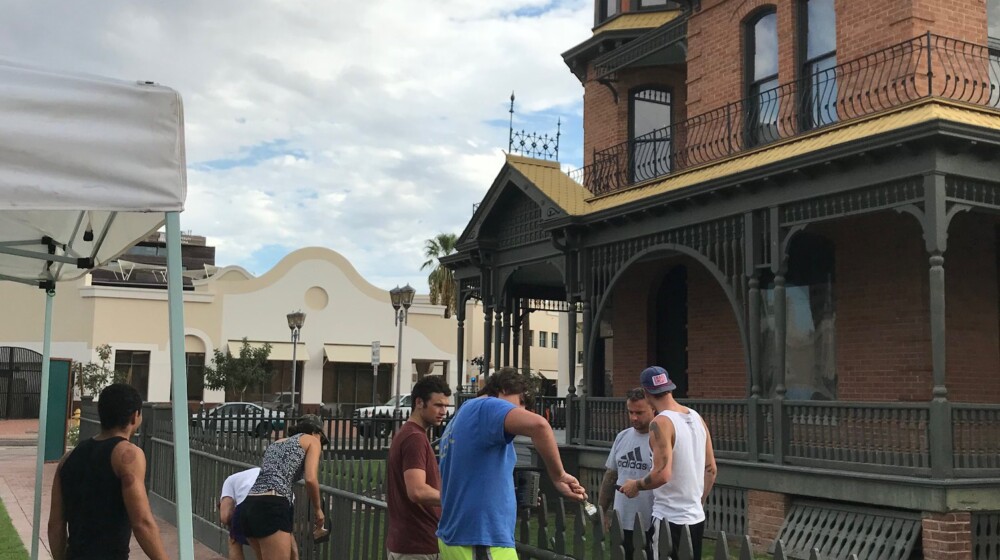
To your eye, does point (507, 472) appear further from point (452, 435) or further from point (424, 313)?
point (424, 313)

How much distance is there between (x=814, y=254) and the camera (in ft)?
45.8

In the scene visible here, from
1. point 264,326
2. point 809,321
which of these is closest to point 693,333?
point 809,321

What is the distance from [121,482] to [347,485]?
300 cm

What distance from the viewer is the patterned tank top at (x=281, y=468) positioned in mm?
6535

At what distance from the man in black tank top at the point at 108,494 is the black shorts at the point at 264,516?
1665 millimetres

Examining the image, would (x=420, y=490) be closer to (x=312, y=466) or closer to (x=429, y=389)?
(x=429, y=389)

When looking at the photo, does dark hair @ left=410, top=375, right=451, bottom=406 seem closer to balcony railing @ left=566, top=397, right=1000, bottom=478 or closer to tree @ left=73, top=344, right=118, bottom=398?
balcony railing @ left=566, top=397, right=1000, bottom=478

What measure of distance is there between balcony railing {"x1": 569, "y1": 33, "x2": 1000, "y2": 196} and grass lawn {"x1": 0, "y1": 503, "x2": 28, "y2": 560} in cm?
1054

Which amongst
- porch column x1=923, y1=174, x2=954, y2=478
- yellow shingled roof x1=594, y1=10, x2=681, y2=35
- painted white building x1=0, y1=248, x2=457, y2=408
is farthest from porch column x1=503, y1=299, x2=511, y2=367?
painted white building x1=0, y1=248, x2=457, y2=408

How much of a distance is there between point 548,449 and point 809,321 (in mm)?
10900

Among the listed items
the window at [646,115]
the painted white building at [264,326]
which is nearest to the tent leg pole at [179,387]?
the window at [646,115]

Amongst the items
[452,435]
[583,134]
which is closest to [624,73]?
[583,134]

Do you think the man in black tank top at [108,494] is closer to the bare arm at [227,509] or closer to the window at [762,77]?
the bare arm at [227,509]

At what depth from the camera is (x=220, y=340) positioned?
141ft
